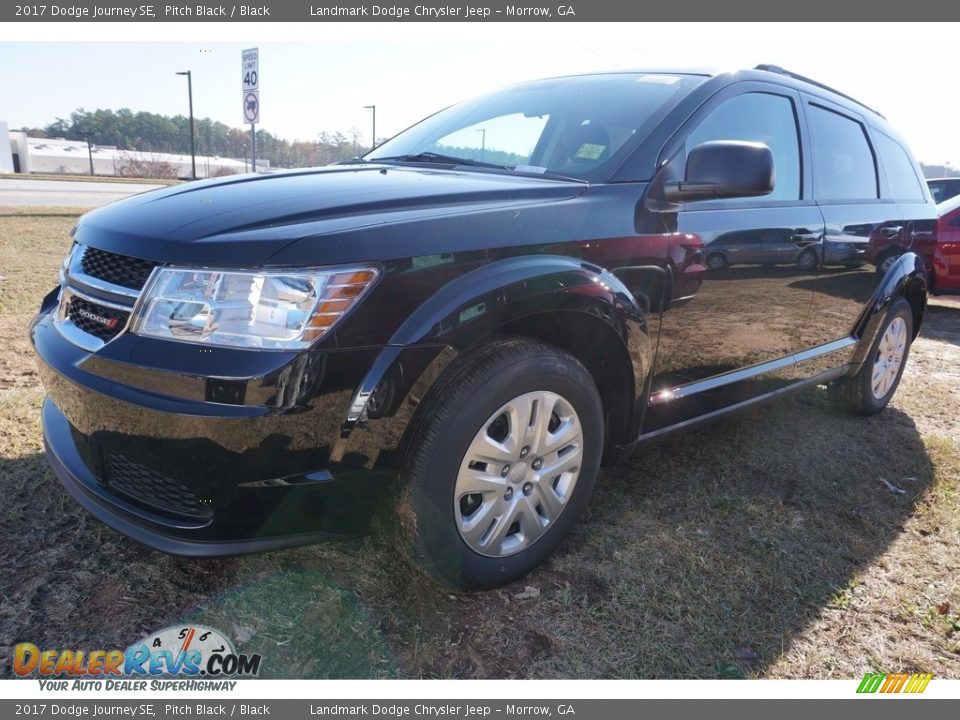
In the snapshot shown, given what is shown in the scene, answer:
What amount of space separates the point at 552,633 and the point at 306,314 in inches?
47.7

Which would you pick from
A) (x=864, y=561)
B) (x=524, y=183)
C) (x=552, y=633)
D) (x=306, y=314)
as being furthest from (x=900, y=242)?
(x=306, y=314)

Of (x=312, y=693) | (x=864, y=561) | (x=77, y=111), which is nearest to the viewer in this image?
(x=312, y=693)

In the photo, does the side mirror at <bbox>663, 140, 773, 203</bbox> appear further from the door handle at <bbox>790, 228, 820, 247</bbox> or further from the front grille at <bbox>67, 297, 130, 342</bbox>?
the front grille at <bbox>67, 297, 130, 342</bbox>

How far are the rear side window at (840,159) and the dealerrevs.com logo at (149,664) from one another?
3.14 meters

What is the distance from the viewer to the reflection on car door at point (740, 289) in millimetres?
2535

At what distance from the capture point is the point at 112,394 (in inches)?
68.4

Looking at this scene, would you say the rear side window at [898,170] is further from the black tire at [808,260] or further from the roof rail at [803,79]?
the black tire at [808,260]

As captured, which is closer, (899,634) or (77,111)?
(899,634)

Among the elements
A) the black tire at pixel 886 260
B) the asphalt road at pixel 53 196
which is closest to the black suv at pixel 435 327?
the black tire at pixel 886 260

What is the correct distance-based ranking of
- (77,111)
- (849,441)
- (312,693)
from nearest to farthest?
1. (312,693)
2. (849,441)
3. (77,111)

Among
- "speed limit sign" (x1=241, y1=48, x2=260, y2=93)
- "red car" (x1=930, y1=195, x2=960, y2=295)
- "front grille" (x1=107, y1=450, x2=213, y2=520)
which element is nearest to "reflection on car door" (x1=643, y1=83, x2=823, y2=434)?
"front grille" (x1=107, y1=450, x2=213, y2=520)

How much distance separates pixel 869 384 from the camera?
404cm

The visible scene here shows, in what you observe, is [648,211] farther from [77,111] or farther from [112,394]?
[77,111]

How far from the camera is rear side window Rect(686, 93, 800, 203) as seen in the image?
269 centimetres
